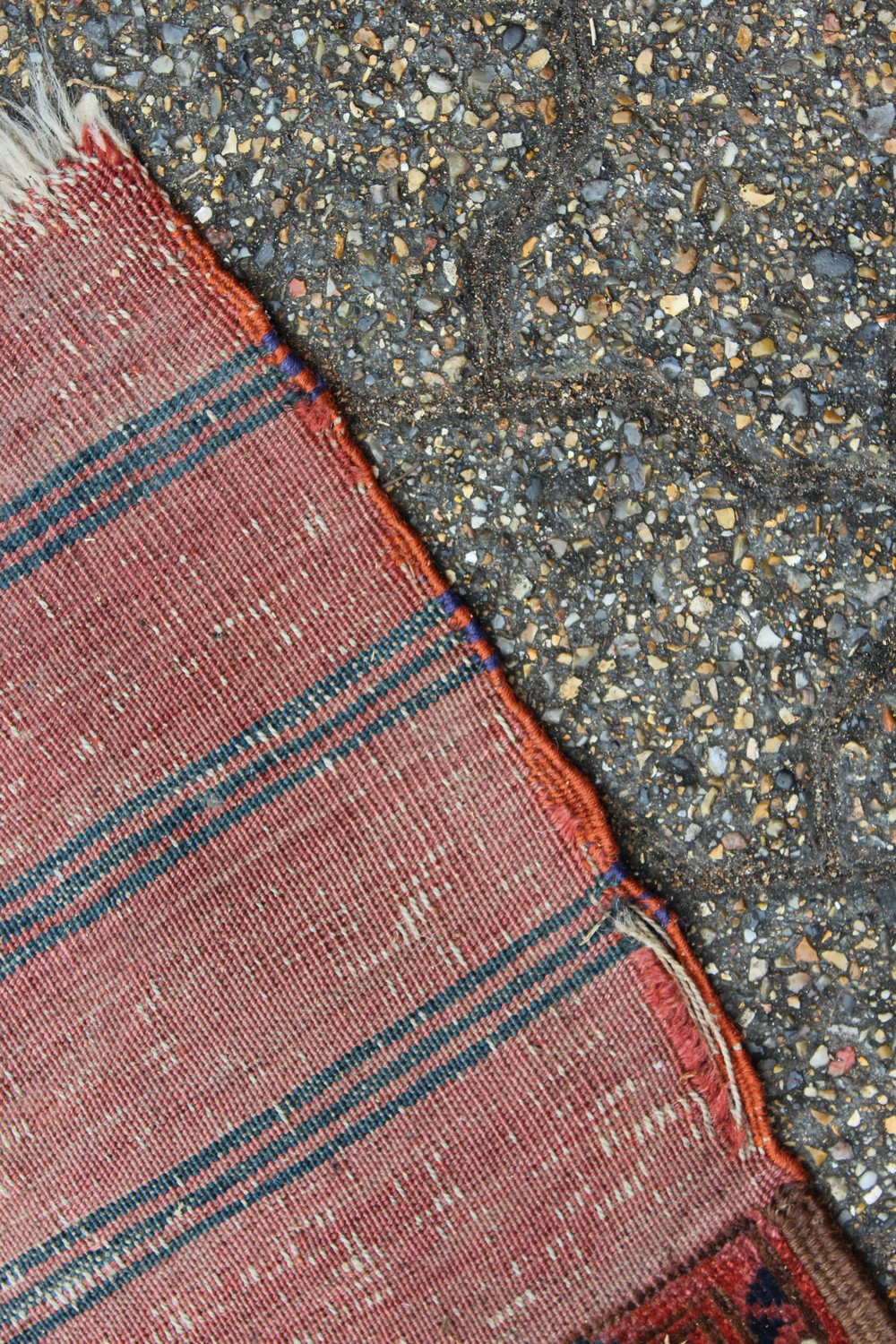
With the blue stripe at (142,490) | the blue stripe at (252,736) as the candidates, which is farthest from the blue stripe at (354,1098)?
the blue stripe at (142,490)

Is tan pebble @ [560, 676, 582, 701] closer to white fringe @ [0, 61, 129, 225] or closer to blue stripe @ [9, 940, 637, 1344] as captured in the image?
blue stripe @ [9, 940, 637, 1344]

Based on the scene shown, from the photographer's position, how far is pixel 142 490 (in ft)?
3.24

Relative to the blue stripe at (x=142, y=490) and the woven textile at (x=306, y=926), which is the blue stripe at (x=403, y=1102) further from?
the blue stripe at (x=142, y=490)

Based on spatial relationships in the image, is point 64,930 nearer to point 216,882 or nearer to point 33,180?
point 216,882

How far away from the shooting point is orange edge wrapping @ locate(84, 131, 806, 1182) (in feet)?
3.19

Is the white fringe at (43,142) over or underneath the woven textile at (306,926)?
over

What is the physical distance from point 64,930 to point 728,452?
859 millimetres

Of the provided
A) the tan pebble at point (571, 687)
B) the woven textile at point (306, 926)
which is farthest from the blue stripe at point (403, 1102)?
the tan pebble at point (571, 687)

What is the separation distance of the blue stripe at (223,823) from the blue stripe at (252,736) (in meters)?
0.05

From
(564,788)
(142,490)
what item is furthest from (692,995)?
(142,490)

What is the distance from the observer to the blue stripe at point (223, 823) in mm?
977

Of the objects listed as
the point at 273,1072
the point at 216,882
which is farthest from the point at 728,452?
the point at 273,1072

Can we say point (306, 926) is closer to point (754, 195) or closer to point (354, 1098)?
point (354, 1098)

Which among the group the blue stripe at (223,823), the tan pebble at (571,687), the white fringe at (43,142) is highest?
the white fringe at (43,142)
